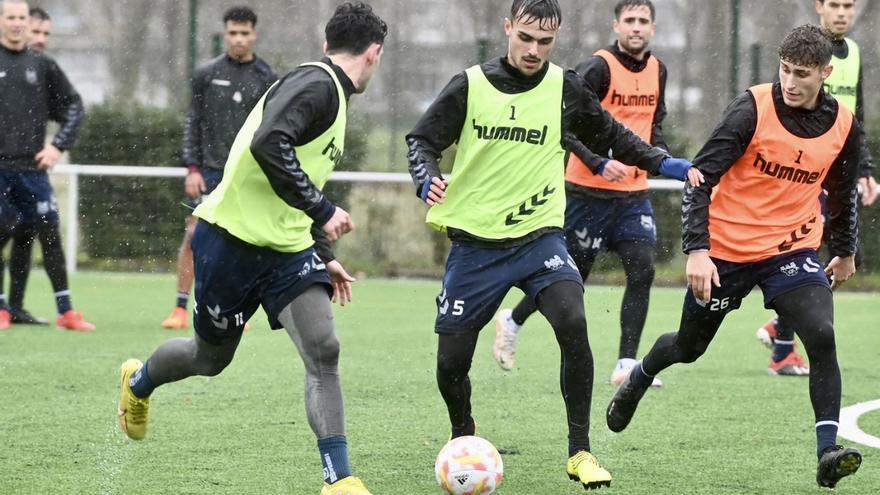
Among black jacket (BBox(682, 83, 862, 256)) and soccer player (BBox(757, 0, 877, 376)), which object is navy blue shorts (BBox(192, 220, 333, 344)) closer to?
black jacket (BBox(682, 83, 862, 256))

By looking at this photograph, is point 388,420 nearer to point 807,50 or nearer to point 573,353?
point 573,353

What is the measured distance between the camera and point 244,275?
5383mm

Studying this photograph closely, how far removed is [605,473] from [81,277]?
11.2 meters

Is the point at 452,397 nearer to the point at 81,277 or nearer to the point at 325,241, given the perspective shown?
the point at 325,241

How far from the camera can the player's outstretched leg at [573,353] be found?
5.61 metres

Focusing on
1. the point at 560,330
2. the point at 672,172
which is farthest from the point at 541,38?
the point at 560,330

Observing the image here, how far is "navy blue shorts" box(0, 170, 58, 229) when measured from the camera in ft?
34.5

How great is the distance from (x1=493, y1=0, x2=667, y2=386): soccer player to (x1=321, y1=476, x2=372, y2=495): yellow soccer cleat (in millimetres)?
3343

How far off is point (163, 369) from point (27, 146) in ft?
17.1

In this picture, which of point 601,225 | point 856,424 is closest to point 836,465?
point 856,424

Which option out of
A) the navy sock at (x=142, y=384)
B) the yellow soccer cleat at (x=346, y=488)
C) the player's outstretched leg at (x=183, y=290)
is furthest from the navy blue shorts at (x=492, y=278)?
the player's outstretched leg at (x=183, y=290)

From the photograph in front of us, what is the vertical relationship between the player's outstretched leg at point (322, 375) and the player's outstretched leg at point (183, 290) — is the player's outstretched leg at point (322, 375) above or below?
above

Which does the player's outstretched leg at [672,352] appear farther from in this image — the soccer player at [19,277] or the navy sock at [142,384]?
the soccer player at [19,277]

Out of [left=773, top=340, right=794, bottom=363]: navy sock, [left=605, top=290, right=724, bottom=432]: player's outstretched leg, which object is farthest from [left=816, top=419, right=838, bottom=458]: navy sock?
[left=773, top=340, right=794, bottom=363]: navy sock
